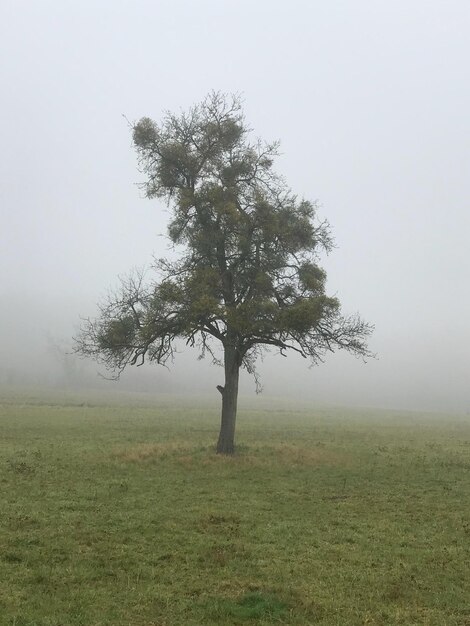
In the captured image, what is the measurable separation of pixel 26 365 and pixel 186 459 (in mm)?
189440

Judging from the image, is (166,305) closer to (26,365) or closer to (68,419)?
(68,419)

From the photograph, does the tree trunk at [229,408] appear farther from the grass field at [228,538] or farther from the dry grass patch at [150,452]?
the dry grass patch at [150,452]

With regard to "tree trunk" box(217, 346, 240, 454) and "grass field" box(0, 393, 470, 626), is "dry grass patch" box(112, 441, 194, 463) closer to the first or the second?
"grass field" box(0, 393, 470, 626)

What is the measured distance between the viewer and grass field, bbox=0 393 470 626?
8.54 meters

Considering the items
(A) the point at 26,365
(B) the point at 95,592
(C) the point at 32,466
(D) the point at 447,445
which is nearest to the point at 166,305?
(C) the point at 32,466

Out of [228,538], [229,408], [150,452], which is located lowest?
[228,538]

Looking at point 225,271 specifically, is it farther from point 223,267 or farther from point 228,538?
point 228,538

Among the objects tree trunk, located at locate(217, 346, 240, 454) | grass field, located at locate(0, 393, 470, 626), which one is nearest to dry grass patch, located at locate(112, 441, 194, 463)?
grass field, located at locate(0, 393, 470, 626)

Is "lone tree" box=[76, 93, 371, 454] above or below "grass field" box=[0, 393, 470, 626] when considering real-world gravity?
above

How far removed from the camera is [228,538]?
12.3m

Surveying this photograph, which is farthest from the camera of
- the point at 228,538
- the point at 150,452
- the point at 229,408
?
the point at 229,408

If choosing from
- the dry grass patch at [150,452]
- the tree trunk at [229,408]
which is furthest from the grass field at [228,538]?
the tree trunk at [229,408]

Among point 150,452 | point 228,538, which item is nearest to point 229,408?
point 150,452

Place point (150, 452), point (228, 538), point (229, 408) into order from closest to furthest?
point (228, 538) < point (150, 452) < point (229, 408)
